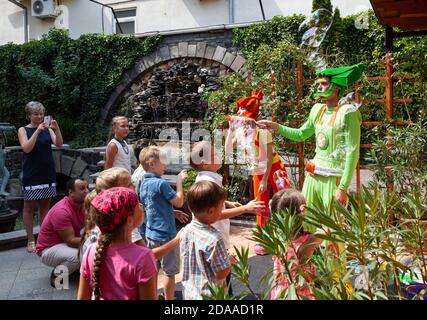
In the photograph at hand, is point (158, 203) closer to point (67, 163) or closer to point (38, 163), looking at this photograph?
point (38, 163)

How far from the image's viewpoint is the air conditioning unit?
56.7ft

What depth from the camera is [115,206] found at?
7.27 feet

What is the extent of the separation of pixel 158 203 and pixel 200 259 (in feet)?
4.16

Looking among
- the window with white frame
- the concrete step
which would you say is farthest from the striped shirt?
the window with white frame

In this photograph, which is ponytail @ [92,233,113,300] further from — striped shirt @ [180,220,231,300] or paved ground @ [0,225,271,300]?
paved ground @ [0,225,271,300]

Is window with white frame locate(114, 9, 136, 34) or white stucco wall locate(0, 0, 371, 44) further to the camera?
window with white frame locate(114, 9, 136, 34)

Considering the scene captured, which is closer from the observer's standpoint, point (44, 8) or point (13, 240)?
point (13, 240)

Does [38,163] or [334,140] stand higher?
[334,140]

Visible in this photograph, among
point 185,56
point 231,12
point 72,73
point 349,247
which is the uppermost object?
point 231,12

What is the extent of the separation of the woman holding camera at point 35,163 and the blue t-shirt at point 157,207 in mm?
2062

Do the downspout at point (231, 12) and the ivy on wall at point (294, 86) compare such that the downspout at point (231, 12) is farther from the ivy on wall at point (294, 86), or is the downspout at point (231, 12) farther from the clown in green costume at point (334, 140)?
the clown in green costume at point (334, 140)

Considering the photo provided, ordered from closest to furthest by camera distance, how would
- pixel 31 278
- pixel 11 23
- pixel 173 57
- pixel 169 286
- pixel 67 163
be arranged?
pixel 169 286 → pixel 31 278 → pixel 67 163 → pixel 173 57 → pixel 11 23

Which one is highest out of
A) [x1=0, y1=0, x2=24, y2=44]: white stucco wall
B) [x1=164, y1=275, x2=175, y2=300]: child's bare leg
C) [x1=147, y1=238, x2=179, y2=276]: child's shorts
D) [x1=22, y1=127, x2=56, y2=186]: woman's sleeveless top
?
[x1=0, y1=0, x2=24, y2=44]: white stucco wall

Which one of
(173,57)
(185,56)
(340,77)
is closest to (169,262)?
Answer: (340,77)
